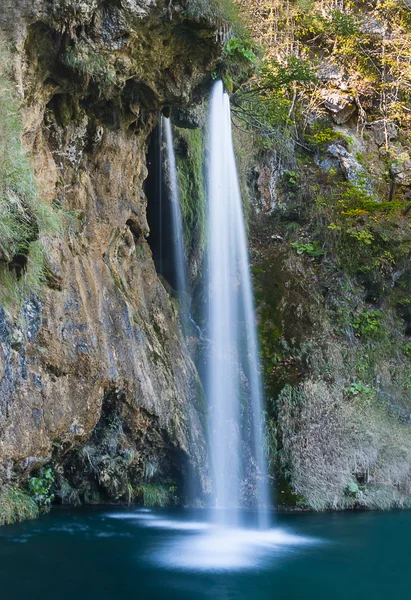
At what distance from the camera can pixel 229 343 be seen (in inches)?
440

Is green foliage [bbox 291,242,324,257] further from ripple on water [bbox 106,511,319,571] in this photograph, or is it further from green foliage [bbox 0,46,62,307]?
green foliage [bbox 0,46,62,307]

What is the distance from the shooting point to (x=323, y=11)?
1722cm

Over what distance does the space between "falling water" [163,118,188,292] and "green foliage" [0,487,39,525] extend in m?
5.32

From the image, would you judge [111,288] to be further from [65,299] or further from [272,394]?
[272,394]

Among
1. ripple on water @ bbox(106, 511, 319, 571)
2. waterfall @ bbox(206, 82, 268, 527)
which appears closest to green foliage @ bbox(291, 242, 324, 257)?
waterfall @ bbox(206, 82, 268, 527)

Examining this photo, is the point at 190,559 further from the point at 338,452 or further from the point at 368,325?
the point at 368,325

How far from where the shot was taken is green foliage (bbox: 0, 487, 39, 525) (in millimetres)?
7453

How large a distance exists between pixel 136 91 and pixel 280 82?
549 centimetres

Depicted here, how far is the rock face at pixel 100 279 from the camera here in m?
7.04

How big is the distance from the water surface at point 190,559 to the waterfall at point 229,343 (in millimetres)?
1126

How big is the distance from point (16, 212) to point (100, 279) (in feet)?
8.91

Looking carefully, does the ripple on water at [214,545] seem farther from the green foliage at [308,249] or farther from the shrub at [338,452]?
the green foliage at [308,249]

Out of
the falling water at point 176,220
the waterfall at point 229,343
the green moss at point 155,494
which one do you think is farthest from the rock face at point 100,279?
the falling water at point 176,220

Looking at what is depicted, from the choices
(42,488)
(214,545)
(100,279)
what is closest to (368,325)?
(100,279)
